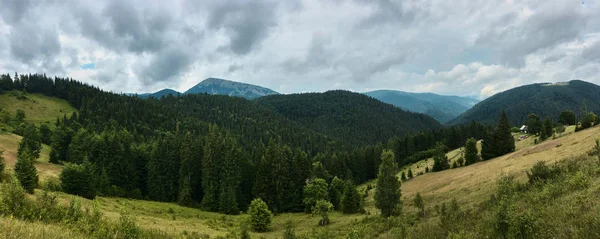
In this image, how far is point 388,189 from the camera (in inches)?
1741

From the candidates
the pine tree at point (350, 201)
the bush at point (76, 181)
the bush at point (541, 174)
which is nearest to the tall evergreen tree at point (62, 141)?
the bush at point (76, 181)

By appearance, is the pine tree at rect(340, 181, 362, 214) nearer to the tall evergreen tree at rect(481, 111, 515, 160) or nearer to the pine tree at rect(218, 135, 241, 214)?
the pine tree at rect(218, 135, 241, 214)

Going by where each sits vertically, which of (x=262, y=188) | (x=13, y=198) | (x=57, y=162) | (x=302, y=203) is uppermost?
(x=57, y=162)

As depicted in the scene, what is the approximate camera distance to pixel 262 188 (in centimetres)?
7462

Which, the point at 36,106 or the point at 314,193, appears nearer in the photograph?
the point at 314,193

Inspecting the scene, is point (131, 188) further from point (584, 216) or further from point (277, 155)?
point (584, 216)

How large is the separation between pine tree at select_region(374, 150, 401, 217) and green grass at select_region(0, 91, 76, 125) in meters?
163

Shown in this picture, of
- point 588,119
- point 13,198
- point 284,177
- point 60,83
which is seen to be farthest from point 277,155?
point 60,83

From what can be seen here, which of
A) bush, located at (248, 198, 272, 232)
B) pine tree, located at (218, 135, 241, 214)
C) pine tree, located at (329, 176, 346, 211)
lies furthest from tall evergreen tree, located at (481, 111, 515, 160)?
pine tree, located at (218, 135, 241, 214)

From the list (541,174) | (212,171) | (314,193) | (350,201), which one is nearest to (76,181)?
(212,171)

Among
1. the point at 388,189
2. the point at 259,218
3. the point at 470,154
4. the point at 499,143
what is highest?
the point at 499,143

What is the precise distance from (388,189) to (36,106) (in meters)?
194

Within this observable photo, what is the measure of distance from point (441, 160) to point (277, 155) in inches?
1913

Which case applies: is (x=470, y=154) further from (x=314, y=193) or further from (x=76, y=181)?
(x=76, y=181)
